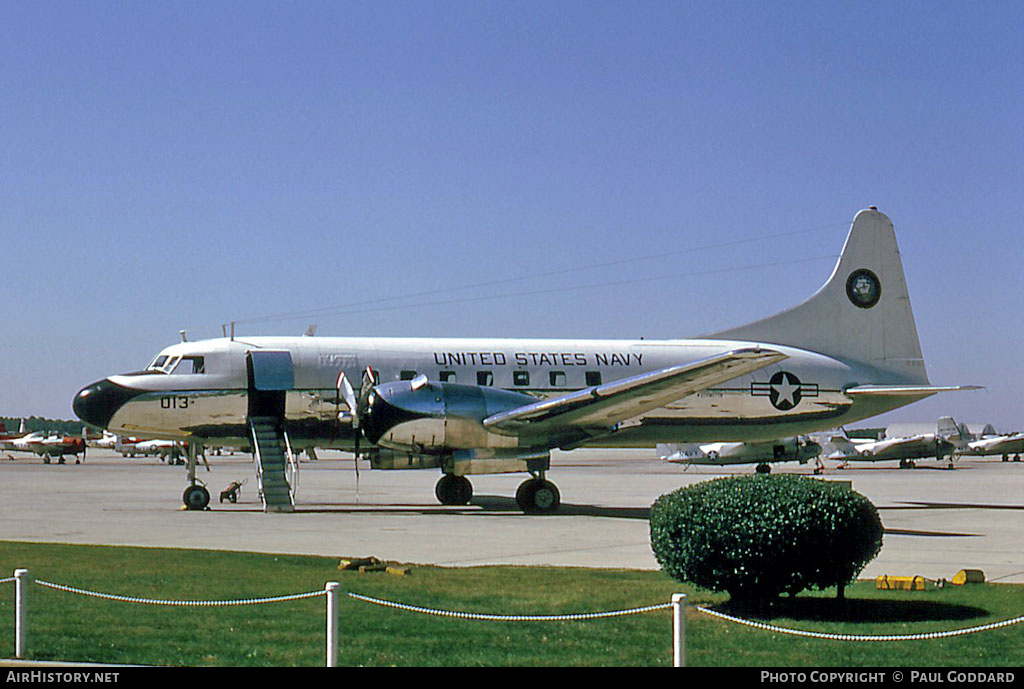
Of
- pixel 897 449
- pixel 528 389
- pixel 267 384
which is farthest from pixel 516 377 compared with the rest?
pixel 897 449

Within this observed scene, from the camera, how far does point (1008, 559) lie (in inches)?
654

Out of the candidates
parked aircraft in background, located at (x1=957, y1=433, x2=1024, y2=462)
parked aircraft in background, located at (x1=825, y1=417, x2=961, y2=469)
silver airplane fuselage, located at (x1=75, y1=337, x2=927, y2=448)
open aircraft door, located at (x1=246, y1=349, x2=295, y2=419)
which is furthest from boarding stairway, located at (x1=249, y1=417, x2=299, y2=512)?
parked aircraft in background, located at (x1=957, y1=433, x2=1024, y2=462)

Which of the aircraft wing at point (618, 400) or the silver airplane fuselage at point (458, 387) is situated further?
the silver airplane fuselage at point (458, 387)

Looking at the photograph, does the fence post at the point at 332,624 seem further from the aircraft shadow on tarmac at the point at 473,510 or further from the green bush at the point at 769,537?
the aircraft shadow on tarmac at the point at 473,510

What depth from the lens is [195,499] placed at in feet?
86.9

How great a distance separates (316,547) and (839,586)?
938 cm

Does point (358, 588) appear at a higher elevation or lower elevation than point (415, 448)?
lower

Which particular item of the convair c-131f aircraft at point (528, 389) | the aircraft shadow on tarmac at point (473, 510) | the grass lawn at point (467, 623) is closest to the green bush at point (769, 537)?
the grass lawn at point (467, 623)

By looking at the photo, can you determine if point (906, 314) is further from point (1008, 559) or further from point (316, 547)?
point (316, 547)

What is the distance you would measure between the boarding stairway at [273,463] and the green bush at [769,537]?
14.1m

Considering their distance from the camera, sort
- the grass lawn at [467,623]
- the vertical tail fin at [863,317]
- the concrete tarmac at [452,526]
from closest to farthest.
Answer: the grass lawn at [467,623], the concrete tarmac at [452,526], the vertical tail fin at [863,317]

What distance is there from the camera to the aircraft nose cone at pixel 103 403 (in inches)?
1001

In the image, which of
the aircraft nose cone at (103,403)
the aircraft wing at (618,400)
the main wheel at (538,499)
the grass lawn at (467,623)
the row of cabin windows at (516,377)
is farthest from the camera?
the row of cabin windows at (516,377)
